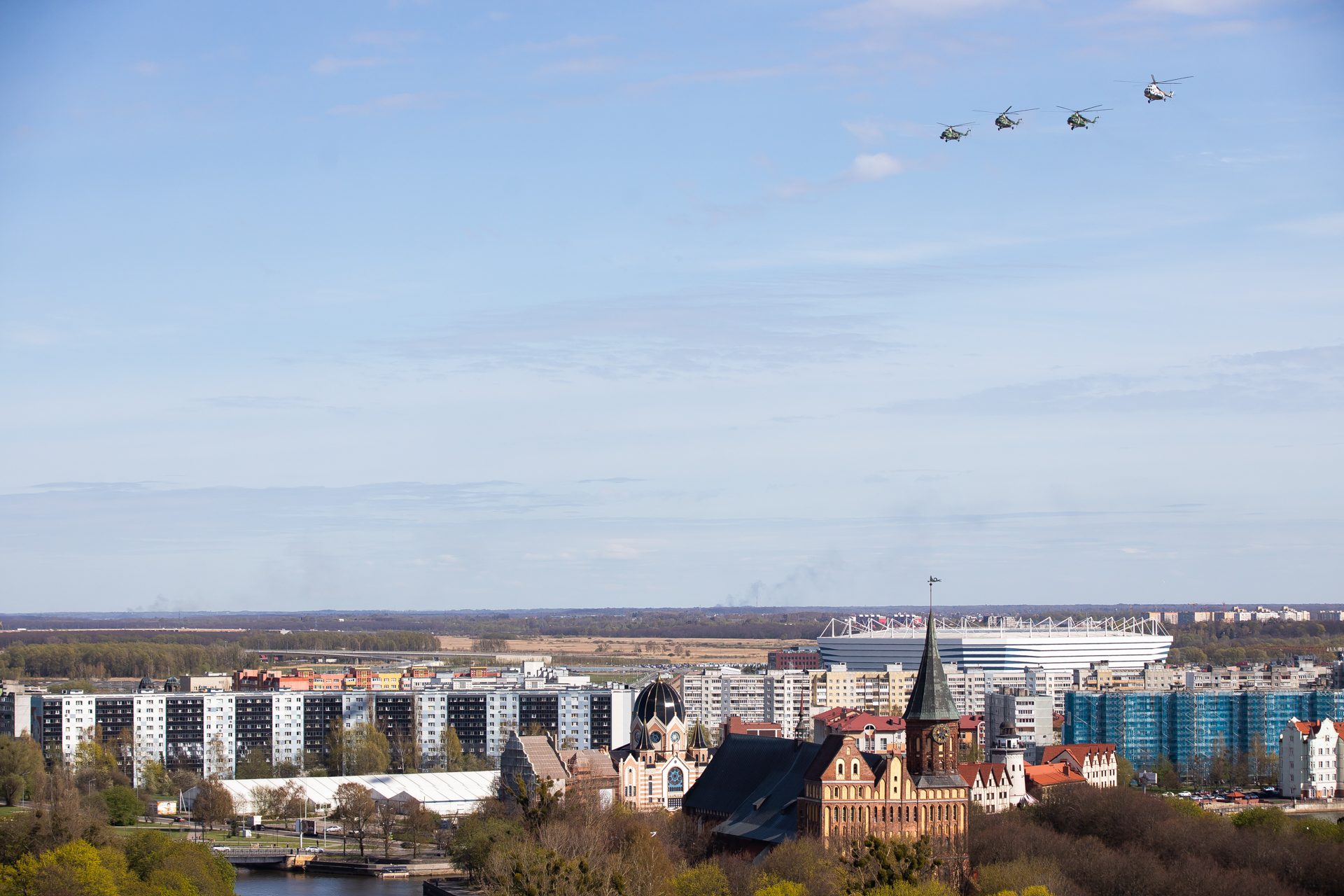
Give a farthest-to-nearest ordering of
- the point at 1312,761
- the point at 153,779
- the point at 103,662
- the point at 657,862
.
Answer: the point at 103,662, the point at 153,779, the point at 1312,761, the point at 657,862

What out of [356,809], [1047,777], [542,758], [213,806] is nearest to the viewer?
[542,758]

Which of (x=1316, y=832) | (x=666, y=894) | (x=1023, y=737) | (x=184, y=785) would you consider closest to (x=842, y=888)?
(x=666, y=894)

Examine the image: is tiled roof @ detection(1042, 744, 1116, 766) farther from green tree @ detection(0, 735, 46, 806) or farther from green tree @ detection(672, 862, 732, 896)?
green tree @ detection(0, 735, 46, 806)

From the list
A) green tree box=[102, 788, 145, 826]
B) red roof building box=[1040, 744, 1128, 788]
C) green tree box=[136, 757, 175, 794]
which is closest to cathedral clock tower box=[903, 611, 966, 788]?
red roof building box=[1040, 744, 1128, 788]

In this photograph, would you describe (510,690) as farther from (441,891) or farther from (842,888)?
(842,888)

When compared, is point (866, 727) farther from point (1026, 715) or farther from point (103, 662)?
point (103, 662)

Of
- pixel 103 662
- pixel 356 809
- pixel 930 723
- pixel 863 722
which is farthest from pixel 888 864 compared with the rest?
pixel 103 662
